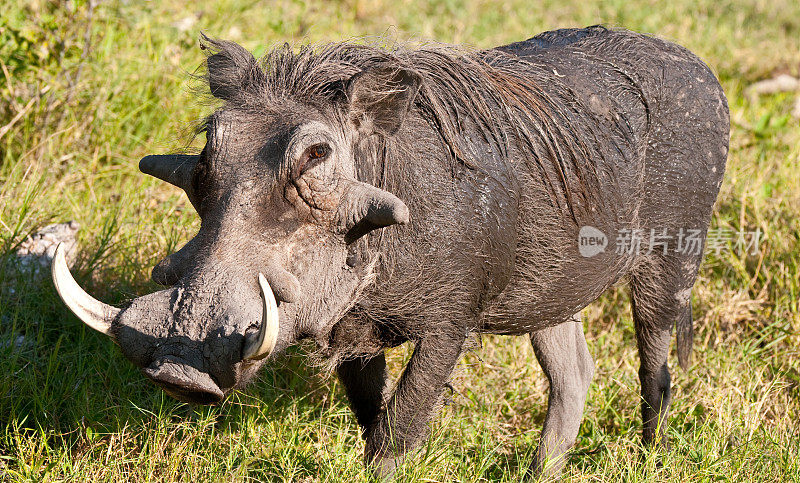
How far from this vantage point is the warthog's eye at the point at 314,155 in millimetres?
2314

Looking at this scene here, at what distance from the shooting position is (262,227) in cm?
227

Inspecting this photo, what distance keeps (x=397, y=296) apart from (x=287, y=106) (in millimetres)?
626

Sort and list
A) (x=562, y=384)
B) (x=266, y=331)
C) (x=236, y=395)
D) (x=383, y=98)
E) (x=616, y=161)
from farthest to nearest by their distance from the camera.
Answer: (x=562, y=384) < (x=236, y=395) < (x=616, y=161) < (x=383, y=98) < (x=266, y=331)

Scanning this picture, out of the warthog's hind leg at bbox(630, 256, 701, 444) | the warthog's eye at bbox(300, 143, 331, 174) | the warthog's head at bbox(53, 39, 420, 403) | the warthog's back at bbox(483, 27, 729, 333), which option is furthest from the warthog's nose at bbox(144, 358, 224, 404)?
the warthog's hind leg at bbox(630, 256, 701, 444)

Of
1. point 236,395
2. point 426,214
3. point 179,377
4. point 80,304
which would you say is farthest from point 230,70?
point 236,395

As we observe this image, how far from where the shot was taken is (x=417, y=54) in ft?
9.17

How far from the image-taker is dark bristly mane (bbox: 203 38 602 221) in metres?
2.53

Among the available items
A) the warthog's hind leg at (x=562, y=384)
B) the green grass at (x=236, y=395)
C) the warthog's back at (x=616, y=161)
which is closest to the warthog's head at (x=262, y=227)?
the green grass at (x=236, y=395)

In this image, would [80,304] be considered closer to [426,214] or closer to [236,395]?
[426,214]

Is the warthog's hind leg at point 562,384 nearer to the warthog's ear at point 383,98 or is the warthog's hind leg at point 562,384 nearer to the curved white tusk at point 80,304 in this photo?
the warthog's ear at point 383,98

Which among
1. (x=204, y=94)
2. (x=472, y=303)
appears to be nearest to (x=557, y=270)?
(x=472, y=303)

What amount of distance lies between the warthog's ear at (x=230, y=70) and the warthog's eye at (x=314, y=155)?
33 cm

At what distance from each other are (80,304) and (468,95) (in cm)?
130

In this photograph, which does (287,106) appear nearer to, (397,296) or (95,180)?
(397,296)
